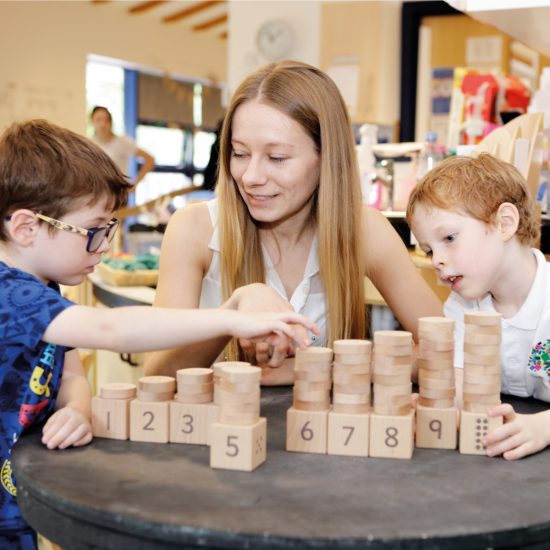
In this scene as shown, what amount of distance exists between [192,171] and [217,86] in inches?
59.5

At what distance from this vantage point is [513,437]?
3.72 feet

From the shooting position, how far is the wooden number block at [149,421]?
118 centimetres

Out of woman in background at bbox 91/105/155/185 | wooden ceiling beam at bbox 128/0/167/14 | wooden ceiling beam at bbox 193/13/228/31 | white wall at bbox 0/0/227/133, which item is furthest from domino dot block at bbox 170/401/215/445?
wooden ceiling beam at bbox 193/13/228/31

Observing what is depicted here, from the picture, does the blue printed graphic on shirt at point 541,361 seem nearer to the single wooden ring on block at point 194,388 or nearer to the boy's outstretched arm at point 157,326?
the boy's outstretched arm at point 157,326

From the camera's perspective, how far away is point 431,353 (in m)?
1.20

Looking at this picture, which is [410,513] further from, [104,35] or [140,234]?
[104,35]

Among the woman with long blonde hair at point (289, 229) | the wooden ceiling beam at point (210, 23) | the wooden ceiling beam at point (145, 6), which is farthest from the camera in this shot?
the wooden ceiling beam at point (210, 23)

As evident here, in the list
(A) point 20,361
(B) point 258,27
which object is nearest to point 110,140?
(B) point 258,27

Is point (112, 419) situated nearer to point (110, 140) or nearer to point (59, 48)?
point (110, 140)

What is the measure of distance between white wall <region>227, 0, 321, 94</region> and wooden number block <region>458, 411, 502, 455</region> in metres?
5.73

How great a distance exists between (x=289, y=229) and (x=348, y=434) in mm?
917

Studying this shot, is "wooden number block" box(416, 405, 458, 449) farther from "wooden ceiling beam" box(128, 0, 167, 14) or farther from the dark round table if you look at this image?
"wooden ceiling beam" box(128, 0, 167, 14)

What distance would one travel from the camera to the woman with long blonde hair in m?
1.73

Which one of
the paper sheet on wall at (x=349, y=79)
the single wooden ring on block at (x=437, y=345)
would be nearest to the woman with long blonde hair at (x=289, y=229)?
the single wooden ring on block at (x=437, y=345)
